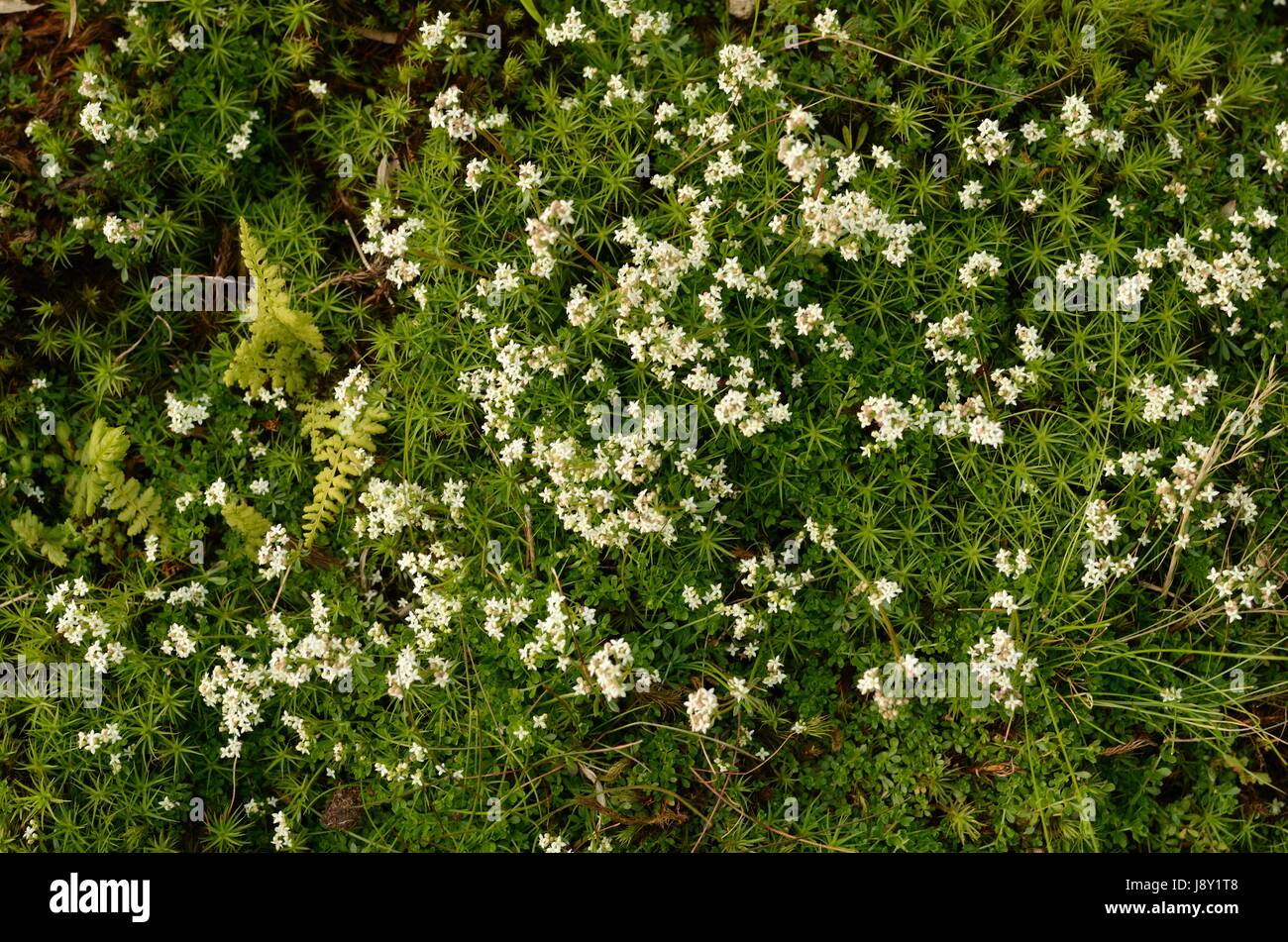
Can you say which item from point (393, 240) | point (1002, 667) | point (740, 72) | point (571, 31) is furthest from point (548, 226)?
point (1002, 667)

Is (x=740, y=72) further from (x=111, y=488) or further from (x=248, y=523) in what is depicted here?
(x=111, y=488)

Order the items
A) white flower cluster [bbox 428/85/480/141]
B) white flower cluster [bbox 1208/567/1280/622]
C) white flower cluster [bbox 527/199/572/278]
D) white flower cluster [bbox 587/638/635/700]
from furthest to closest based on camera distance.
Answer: white flower cluster [bbox 428/85/480/141]
white flower cluster [bbox 1208/567/1280/622]
white flower cluster [bbox 527/199/572/278]
white flower cluster [bbox 587/638/635/700]

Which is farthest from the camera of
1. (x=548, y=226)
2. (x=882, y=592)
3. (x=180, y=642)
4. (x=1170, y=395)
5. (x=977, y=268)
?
(x=977, y=268)

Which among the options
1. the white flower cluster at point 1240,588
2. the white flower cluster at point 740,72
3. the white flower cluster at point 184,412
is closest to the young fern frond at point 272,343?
the white flower cluster at point 184,412

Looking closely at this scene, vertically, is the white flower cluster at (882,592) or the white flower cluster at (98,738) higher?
the white flower cluster at (882,592)

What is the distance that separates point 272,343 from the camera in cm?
572

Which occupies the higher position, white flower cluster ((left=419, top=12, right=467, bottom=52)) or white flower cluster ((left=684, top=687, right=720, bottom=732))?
white flower cluster ((left=419, top=12, right=467, bottom=52))

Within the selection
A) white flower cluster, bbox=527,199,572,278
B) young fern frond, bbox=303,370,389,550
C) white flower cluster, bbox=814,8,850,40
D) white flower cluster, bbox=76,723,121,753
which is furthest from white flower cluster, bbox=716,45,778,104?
white flower cluster, bbox=76,723,121,753

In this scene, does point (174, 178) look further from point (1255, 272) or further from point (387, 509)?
point (1255, 272)

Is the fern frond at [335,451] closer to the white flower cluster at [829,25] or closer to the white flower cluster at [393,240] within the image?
the white flower cluster at [393,240]

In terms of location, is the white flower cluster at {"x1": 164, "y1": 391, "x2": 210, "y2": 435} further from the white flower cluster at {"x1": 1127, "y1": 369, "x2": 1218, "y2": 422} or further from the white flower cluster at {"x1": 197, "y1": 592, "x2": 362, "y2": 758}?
the white flower cluster at {"x1": 1127, "y1": 369, "x2": 1218, "y2": 422}

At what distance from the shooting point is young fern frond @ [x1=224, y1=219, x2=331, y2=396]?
213 inches

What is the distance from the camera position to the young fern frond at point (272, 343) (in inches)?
A: 213

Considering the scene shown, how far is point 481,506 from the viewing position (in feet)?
17.9
